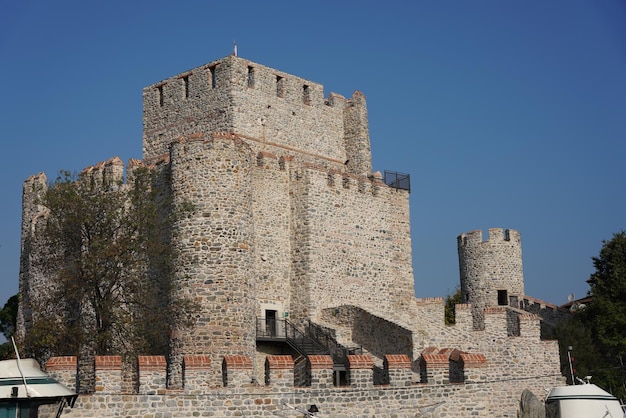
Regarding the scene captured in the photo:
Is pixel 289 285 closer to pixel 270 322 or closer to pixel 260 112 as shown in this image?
pixel 270 322

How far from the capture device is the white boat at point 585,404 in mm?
24891

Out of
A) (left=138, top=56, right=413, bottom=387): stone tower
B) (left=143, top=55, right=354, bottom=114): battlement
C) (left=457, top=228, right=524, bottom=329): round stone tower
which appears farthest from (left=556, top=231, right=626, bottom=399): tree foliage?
(left=143, top=55, right=354, bottom=114): battlement

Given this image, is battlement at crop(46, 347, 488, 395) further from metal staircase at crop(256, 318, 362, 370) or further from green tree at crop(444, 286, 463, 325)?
green tree at crop(444, 286, 463, 325)

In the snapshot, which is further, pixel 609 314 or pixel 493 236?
pixel 493 236

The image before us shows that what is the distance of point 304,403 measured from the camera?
22688 mm

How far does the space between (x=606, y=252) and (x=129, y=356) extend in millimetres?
22294

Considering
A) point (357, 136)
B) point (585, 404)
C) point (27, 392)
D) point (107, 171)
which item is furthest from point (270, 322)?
point (27, 392)

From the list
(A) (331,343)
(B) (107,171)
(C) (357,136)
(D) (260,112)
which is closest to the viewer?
(A) (331,343)

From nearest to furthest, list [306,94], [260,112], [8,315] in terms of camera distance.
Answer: [260,112]
[306,94]
[8,315]

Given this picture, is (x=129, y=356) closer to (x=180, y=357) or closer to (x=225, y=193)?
(x=180, y=357)

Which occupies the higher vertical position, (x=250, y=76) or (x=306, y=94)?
(x=250, y=76)

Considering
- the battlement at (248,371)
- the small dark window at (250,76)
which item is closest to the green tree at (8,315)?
the small dark window at (250,76)

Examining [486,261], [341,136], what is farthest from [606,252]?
[341,136]

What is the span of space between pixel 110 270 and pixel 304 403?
854 cm
